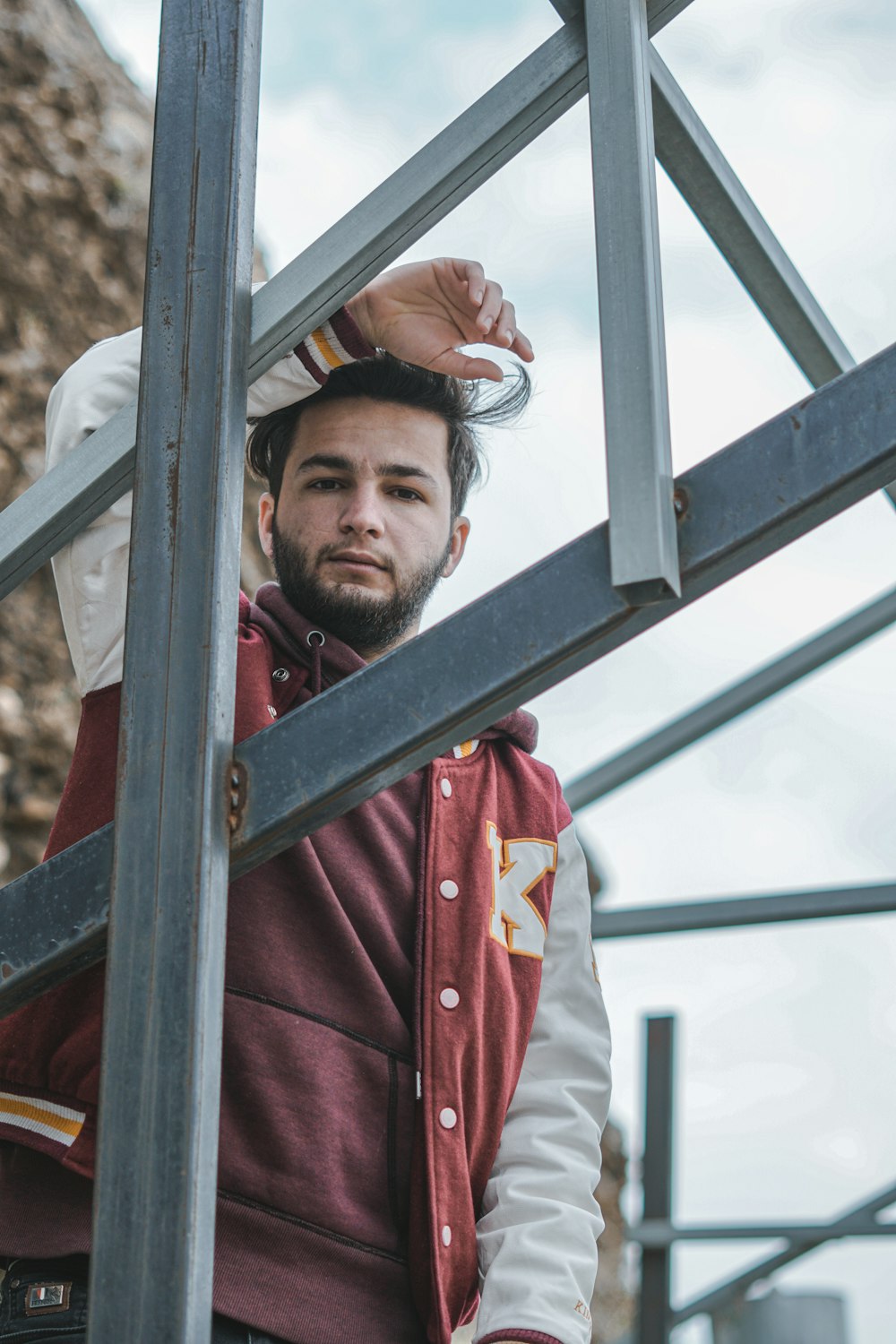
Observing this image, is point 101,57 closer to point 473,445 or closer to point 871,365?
point 473,445

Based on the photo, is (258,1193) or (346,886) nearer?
(258,1193)

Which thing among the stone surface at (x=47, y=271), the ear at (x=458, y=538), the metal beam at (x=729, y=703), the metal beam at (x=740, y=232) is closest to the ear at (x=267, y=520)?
the ear at (x=458, y=538)

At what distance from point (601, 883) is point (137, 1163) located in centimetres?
557

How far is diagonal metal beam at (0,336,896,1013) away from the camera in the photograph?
896 mm

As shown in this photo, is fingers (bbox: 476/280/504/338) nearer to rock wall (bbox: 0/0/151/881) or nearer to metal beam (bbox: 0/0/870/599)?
metal beam (bbox: 0/0/870/599)

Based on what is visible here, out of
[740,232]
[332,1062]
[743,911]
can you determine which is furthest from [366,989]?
[743,911]

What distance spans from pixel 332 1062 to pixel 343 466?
2.02ft

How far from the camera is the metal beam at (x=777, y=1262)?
2.71 meters

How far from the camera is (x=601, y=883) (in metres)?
6.34

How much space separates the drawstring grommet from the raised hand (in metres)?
0.29

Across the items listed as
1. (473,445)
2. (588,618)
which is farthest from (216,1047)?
(473,445)

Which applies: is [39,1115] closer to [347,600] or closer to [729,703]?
[347,600]

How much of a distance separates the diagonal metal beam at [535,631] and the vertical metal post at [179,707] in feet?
0.14

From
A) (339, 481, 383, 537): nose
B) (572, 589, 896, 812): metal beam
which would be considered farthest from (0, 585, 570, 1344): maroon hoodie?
(572, 589, 896, 812): metal beam
